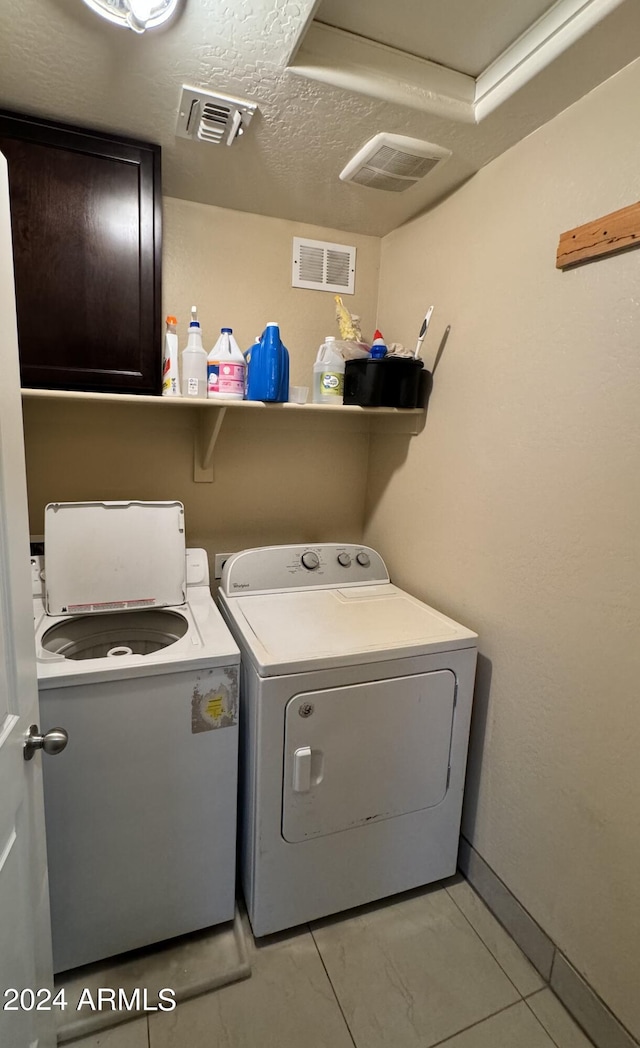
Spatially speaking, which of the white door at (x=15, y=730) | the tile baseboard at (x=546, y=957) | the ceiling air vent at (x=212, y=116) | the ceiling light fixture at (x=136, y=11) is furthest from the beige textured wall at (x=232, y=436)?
the tile baseboard at (x=546, y=957)

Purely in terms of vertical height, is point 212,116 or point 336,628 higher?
point 212,116

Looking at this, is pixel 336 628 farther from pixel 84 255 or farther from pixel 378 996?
pixel 84 255

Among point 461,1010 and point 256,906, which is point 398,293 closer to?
point 256,906

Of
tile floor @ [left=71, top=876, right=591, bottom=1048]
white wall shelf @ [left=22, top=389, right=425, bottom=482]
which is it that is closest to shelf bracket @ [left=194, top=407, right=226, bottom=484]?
white wall shelf @ [left=22, top=389, right=425, bottom=482]

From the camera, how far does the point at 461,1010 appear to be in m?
1.33

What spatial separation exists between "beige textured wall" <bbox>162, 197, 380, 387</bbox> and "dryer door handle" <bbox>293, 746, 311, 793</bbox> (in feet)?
4.86

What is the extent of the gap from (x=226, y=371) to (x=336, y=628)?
0.93 m

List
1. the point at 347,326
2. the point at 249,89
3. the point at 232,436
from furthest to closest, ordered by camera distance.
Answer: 1. the point at 232,436
2. the point at 347,326
3. the point at 249,89

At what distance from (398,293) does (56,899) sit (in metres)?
2.37

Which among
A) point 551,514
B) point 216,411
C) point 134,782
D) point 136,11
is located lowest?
point 134,782

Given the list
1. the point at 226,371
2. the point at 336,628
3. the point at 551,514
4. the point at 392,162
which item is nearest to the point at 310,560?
the point at 336,628

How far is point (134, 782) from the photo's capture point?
1315 millimetres

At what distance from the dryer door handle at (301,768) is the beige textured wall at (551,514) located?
636 mm

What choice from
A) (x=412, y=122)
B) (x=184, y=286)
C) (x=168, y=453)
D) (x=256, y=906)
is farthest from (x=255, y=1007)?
(x=412, y=122)
